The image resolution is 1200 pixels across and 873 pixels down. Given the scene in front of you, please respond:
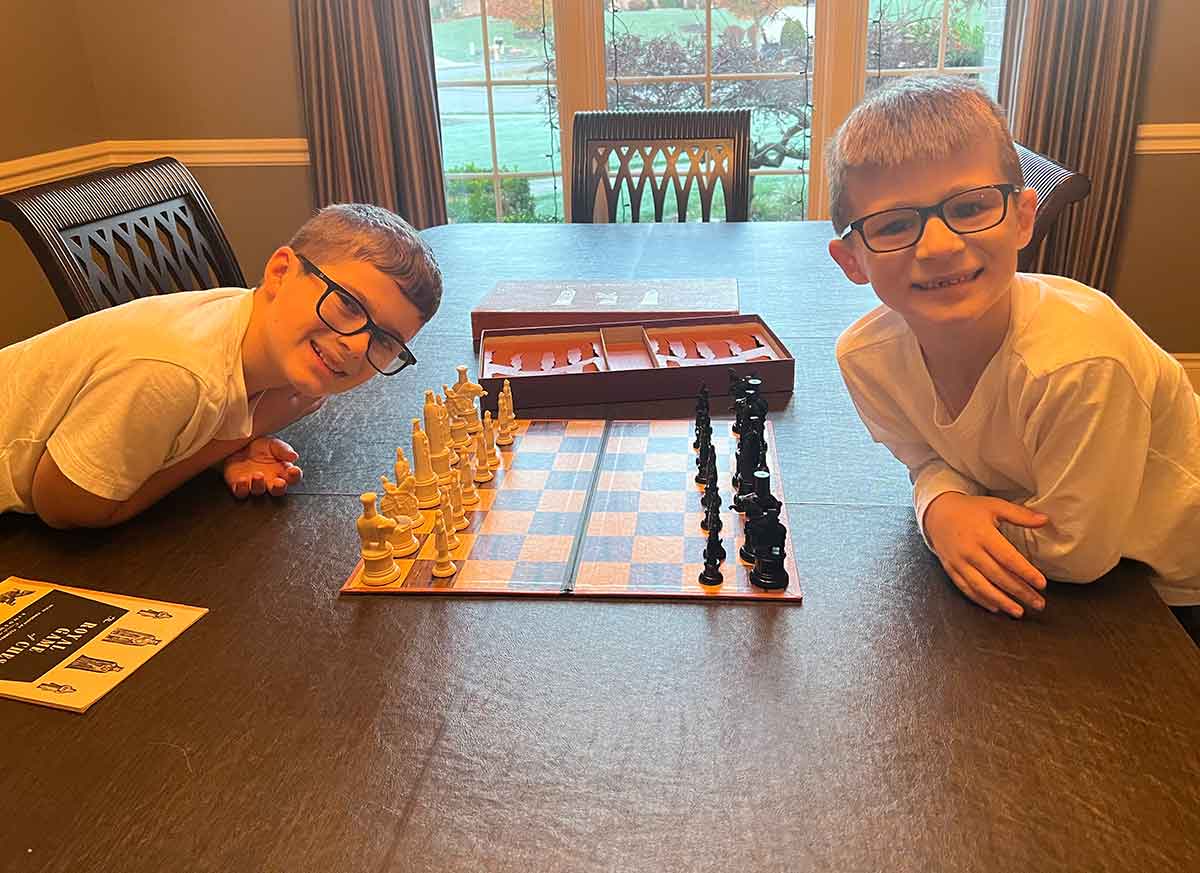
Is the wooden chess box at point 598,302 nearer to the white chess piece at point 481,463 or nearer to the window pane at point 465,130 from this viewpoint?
the white chess piece at point 481,463

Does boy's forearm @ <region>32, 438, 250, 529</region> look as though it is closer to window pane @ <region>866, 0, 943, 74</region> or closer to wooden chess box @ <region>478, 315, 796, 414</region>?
wooden chess box @ <region>478, 315, 796, 414</region>

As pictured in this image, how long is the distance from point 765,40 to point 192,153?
2.38 metres

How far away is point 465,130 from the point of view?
160 inches

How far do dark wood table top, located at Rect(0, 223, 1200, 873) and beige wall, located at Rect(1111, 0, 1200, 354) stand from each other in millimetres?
2932

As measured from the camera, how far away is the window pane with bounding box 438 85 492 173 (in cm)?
400

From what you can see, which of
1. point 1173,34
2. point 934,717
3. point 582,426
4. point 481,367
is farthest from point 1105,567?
point 1173,34

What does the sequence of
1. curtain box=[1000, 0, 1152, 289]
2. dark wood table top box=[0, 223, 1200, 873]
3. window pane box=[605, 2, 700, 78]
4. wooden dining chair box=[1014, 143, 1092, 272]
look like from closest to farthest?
dark wood table top box=[0, 223, 1200, 873] → wooden dining chair box=[1014, 143, 1092, 272] → curtain box=[1000, 0, 1152, 289] → window pane box=[605, 2, 700, 78]

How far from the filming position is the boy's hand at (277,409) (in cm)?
150

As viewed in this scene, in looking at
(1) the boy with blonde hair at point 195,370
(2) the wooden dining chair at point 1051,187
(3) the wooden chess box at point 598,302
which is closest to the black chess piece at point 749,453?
(1) the boy with blonde hair at point 195,370

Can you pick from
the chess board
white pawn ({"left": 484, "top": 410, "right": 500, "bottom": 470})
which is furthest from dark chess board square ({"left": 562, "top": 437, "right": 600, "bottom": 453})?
white pawn ({"left": 484, "top": 410, "right": 500, "bottom": 470})

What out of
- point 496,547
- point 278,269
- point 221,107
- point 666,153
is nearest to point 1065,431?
point 496,547

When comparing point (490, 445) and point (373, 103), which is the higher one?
point (373, 103)

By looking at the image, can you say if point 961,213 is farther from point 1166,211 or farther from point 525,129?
point 525,129

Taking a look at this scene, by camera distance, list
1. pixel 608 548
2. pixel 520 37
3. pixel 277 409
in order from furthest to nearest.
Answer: pixel 520 37 → pixel 277 409 → pixel 608 548
